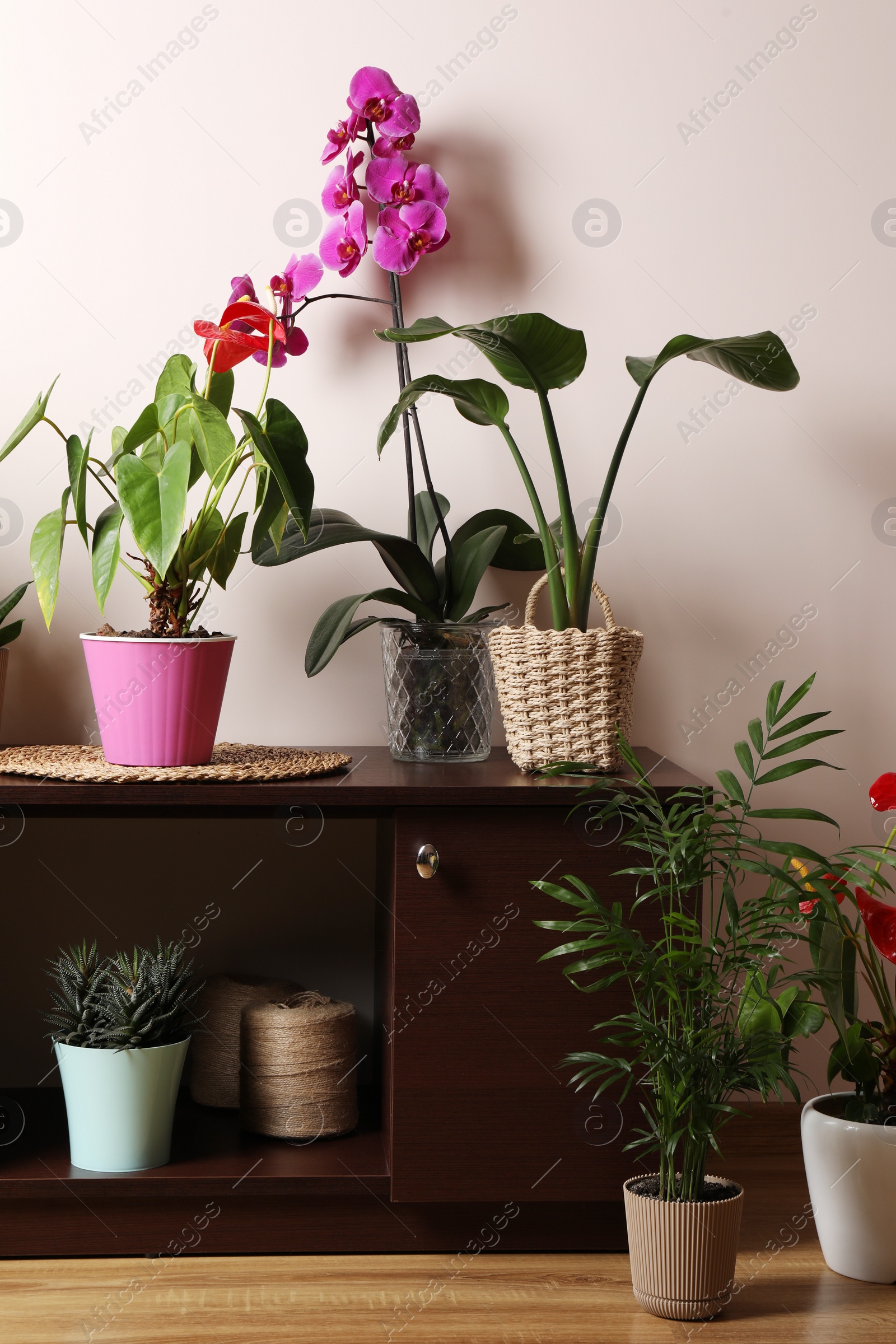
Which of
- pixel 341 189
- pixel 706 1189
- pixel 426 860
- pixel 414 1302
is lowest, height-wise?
pixel 414 1302

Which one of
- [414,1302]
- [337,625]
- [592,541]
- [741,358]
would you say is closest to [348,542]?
[337,625]

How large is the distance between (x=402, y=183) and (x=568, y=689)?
0.81 meters

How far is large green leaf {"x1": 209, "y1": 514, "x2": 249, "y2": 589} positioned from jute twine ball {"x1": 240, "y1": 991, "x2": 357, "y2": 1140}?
1.92ft

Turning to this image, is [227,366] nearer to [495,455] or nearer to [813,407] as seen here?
[495,455]

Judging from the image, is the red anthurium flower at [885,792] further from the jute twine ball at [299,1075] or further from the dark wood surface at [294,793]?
the jute twine ball at [299,1075]

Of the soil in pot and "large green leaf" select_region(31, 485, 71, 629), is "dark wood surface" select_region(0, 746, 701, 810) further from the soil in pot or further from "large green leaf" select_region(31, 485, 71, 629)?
the soil in pot

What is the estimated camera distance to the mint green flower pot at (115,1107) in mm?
1323

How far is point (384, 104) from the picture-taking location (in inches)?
63.2

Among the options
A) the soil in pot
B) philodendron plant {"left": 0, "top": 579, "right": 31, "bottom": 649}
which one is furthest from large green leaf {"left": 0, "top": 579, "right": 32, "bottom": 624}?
the soil in pot

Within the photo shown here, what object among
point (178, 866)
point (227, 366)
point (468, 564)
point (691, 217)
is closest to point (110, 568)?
point (227, 366)

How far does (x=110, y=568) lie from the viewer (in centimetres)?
127

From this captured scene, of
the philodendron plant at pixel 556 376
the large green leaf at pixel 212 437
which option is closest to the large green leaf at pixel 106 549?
the large green leaf at pixel 212 437

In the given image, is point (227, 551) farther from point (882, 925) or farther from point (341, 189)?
point (882, 925)

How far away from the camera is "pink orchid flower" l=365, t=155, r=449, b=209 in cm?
160
